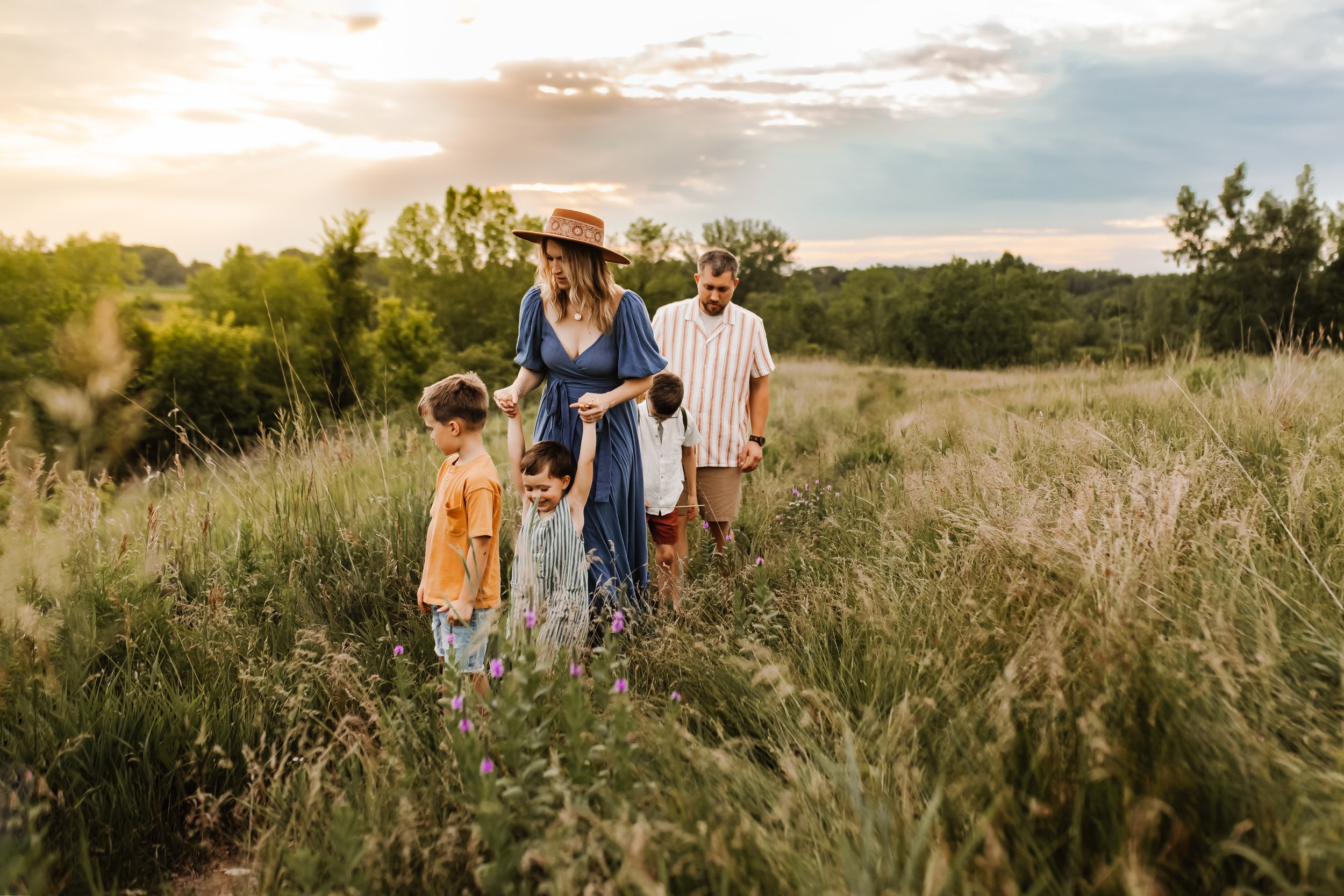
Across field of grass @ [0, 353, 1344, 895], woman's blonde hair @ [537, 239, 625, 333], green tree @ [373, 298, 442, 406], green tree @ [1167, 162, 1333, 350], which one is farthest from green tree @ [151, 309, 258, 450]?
green tree @ [1167, 162, 1333, 350]

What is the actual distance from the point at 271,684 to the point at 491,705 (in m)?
1.45

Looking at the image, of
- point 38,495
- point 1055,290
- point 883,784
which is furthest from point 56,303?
point 1055,290

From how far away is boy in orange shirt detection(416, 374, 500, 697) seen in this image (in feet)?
9.30

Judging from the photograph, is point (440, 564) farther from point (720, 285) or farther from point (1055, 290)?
point (1055, 290)

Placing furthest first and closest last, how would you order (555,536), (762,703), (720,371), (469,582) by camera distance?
1. (720,371)
2. (555,536)
3. (469,582)
4. (762,703)

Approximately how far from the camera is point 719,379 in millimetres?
4277

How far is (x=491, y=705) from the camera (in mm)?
1861

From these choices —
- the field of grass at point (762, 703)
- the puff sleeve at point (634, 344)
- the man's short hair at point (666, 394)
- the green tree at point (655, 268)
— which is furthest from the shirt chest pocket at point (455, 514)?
the green tree at point (655, 268)

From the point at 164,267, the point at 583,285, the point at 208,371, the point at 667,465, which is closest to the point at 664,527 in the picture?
the point at 667,465

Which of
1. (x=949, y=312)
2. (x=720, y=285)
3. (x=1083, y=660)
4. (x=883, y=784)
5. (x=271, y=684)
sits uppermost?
(x=949, y=312)

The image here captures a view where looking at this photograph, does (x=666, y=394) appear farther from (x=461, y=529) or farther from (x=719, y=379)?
(x=461, y=529)

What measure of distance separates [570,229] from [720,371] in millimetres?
1476

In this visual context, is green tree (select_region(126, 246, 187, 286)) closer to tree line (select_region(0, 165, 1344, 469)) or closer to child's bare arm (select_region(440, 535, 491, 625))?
tree line (select_region(0, 165, 1344, 469))

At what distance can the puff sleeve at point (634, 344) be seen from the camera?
10.9 ft
